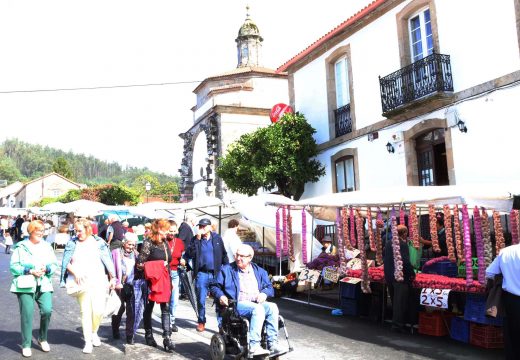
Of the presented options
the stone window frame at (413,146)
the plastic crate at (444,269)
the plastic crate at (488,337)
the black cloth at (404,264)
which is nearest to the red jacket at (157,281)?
the black cloth at (404,264)

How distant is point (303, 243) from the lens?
37.9 ft

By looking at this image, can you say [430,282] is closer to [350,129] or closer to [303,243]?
[303,243]

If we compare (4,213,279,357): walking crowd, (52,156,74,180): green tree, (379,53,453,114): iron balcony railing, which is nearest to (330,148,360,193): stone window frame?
(379,53,453,114): iron balcony railing

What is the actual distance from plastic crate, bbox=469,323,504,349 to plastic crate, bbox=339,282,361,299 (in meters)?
2.53

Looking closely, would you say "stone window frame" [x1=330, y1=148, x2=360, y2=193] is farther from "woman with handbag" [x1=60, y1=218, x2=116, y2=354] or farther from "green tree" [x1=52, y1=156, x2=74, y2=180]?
"green tree" [x1=52, y1=156, x2=74, y2=180]

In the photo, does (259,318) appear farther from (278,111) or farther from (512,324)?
(278,111)

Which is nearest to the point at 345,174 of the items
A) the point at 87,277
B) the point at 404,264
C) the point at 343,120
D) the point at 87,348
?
the point at 343,120

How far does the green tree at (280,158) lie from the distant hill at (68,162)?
128333 millimetres

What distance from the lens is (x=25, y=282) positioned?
609cm

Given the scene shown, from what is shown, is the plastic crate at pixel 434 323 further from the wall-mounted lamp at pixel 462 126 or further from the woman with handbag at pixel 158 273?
the wall-mounted lamp at pixel 462 126

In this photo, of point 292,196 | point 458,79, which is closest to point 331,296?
point 458,79

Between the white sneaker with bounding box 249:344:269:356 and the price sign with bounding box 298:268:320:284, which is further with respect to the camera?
the price sign with bounding box 298:268:320:284

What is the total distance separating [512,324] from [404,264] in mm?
2704

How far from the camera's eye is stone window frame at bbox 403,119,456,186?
13016 mm
